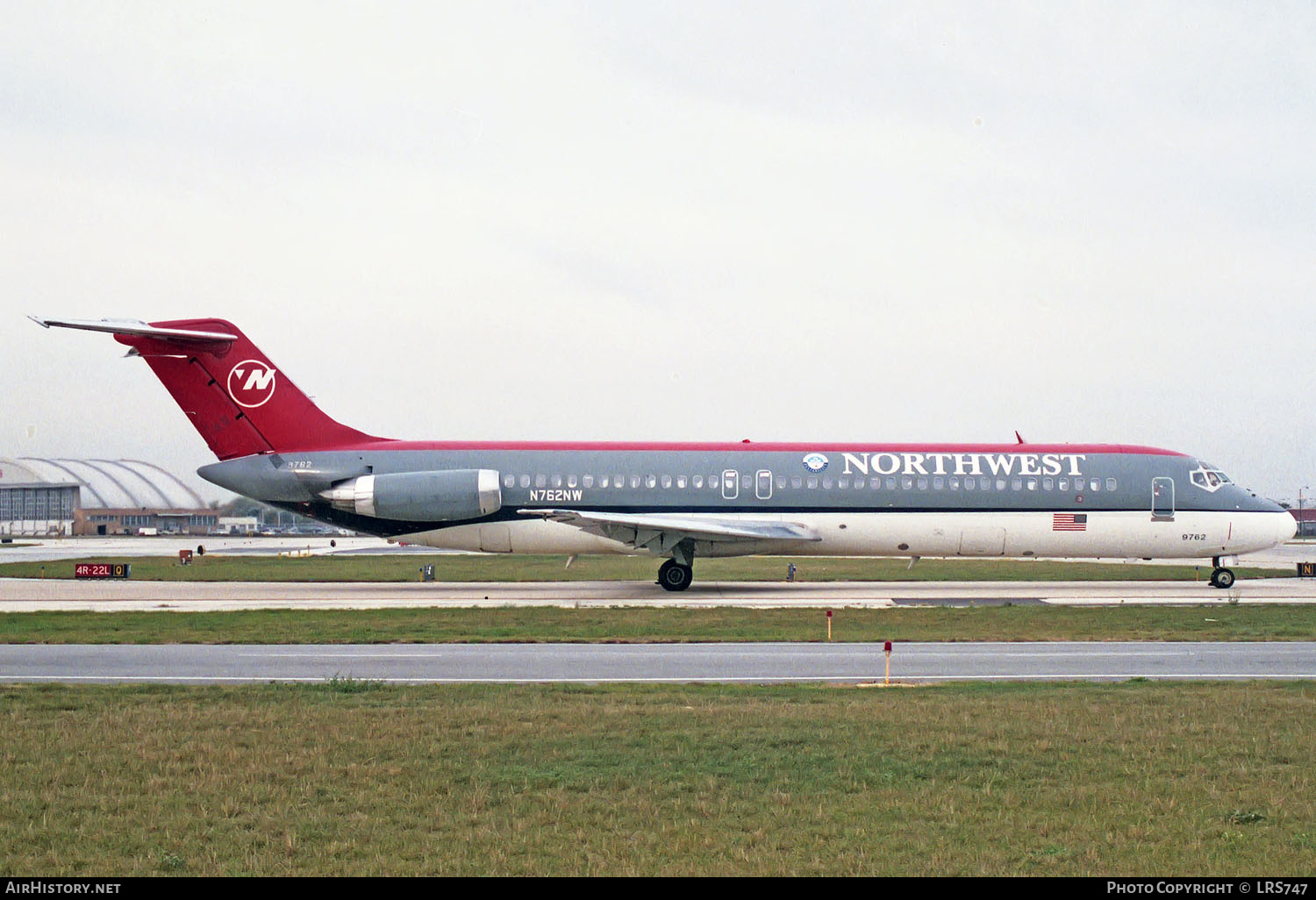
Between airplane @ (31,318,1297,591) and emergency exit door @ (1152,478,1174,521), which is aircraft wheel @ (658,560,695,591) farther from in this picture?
emergency exit door @ (1152,478,1174,521)

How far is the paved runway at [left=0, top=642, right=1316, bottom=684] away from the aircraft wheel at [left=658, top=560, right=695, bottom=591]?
12.4 m

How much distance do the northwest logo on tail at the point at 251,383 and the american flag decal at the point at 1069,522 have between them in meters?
23.0

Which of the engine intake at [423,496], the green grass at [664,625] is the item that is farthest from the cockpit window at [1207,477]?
the engine intake at [423,496]

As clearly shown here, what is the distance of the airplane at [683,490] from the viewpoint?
3356 cm

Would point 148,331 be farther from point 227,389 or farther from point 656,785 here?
point 656,785

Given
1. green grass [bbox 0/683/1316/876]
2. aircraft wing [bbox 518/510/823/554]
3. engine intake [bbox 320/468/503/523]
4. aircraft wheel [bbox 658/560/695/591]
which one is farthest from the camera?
aircraft wheel [bbox 658/560/695/591]

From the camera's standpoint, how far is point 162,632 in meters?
22.3

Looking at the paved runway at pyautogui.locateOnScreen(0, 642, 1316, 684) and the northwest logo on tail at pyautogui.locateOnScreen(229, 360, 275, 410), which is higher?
the northwest logo on tail at pyautogui.locateOnScreen(229, 360, 275, 410)

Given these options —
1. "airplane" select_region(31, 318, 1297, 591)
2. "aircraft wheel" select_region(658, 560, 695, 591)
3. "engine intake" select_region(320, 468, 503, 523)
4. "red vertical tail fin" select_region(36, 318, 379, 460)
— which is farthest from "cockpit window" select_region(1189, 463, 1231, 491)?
"red vertical tail fin" select_region(36, 318, 379, 460)

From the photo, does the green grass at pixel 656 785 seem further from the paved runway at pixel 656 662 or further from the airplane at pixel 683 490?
the airplane at pixel 683 490

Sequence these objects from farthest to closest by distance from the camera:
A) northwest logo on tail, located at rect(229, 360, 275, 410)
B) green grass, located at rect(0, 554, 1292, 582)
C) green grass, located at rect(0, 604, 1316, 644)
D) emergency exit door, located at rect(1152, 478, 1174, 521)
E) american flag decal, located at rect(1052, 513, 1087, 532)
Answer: green grass, located at rect(0, 554, 1292, 582)
emergency exit door, located at rect(1152, 478, 1174, 521)
american flag decal, located at rect(1052, 513, 1087, 532)
northwest logo on tail, located at rect(229, 360, 275, 410)
green grass, located at rect(0, 604, 1316, 644)


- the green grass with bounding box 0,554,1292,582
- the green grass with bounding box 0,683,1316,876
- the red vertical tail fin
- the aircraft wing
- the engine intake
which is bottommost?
the green grass with bounding box 0,554,1292,582

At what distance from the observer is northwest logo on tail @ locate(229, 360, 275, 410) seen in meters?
33.7
